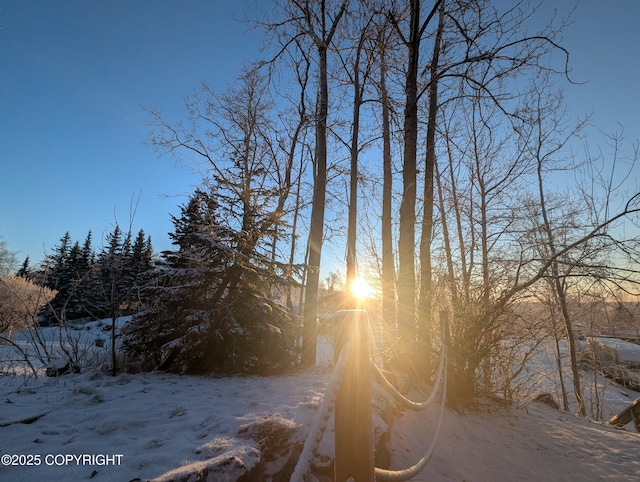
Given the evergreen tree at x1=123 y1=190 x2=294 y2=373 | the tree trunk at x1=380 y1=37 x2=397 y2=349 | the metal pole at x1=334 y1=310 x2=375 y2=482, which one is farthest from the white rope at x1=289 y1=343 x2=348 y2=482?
the tree trunk at x1=380 y1=37 x2=397 y2=349

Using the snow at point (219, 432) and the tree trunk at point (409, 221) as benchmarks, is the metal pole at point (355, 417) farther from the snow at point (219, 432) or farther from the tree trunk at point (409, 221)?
the tree trunk at point (409, 221)

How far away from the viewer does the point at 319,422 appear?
45.0 inches

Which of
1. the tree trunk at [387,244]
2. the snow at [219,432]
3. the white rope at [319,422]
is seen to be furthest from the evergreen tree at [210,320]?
the white rope at [319,422]

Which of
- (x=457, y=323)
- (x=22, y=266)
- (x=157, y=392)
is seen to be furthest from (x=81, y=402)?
(x=22, y=266)

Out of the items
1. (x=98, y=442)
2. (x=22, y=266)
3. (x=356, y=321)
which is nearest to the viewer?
(x=356, y=321)

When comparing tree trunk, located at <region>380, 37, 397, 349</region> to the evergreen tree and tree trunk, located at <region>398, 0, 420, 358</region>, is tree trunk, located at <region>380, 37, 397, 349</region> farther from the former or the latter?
the evergreen tree

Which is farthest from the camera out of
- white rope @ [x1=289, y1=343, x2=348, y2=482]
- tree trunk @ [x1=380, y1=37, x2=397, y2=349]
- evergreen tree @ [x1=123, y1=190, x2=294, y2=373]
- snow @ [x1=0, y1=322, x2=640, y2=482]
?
tree trunk @ [x1=380, y1=37, x2=397, y2=349]

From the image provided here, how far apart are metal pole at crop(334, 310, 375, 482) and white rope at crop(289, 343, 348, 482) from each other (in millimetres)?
27

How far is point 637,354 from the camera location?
21.1 m

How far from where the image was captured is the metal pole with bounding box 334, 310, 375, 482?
114 cm

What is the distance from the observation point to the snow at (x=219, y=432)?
96.1 inches

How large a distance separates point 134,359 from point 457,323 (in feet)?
21.9

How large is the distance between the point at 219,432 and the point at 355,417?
7.88 feet

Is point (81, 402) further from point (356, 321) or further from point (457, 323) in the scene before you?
point (457, 323)
